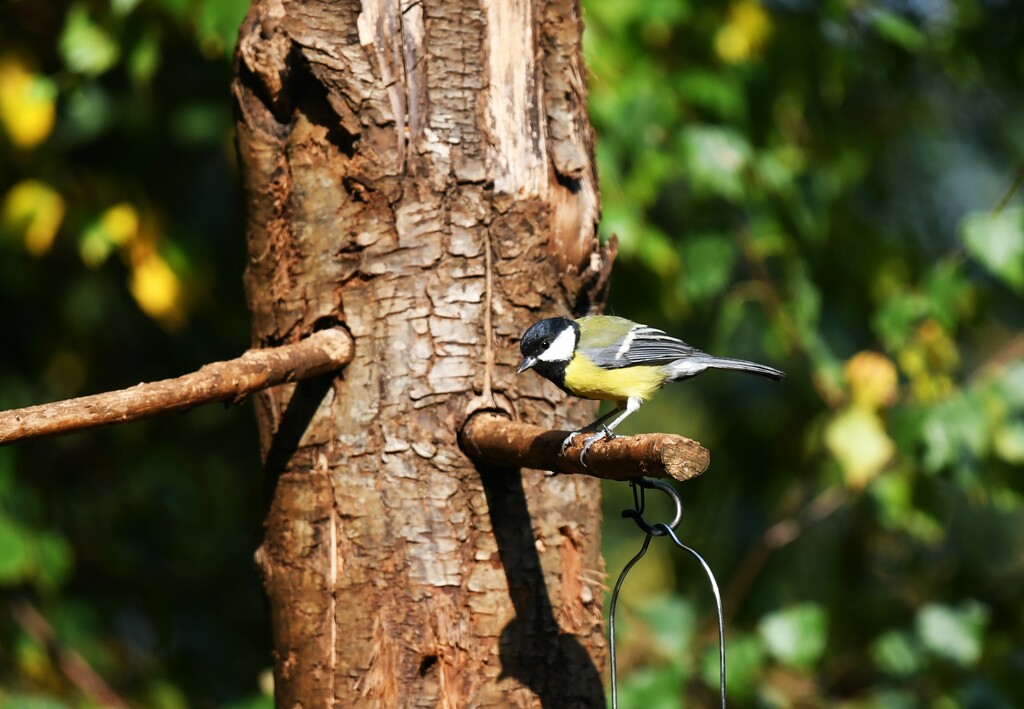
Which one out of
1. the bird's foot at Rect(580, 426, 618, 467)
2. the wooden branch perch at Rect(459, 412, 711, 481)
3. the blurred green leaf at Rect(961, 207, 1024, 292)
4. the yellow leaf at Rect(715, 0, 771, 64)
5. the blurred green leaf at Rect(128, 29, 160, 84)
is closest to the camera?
the wooden branch perch at Rect(459, 412, 711, 481)

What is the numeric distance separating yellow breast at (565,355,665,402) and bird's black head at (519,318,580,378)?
0.03m

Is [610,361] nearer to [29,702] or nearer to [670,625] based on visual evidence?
[670,625]

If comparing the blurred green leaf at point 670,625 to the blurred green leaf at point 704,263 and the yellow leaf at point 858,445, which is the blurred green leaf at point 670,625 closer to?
the yellow leaf at point 858,445

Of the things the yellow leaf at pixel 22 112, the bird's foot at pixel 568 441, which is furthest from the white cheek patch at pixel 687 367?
the yellow leaf at pixel 22 112

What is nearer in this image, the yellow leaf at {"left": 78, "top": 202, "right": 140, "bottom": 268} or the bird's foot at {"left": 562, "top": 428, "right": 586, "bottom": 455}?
the bird's foot at {"left": 562, "top": 428, "right": 586, "bottom": 455}

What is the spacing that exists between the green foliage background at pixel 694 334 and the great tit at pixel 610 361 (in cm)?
98

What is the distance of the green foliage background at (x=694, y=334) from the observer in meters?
3.28

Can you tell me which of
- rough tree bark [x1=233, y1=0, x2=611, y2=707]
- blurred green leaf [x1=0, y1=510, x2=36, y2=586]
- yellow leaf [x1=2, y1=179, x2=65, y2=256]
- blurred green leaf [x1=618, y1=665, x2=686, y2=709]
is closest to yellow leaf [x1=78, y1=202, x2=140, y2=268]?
yellow leaf [x1=2, y1=179, x2=65, y2=256]

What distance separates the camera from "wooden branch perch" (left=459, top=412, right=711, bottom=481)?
1478mm

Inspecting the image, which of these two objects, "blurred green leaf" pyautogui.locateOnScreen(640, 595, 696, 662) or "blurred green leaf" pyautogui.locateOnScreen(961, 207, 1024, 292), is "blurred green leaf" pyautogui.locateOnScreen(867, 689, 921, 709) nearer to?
"blurred green leaf" pyautogui.locateOnScreen(640, 595, 696, 662)

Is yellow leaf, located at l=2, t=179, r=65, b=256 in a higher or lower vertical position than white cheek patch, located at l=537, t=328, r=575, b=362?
higher

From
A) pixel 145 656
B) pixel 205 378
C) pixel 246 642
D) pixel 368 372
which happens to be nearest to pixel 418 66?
pixel 368 372

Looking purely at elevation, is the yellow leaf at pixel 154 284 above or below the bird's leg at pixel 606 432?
above

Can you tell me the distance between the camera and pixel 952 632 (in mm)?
3283
